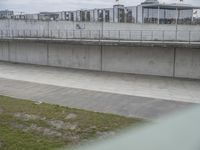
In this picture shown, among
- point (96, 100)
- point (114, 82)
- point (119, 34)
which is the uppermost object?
point (119, 34)

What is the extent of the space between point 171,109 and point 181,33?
14.2 metres

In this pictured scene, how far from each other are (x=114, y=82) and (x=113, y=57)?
4131mm

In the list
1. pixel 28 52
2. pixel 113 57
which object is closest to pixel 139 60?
pixel 113 57

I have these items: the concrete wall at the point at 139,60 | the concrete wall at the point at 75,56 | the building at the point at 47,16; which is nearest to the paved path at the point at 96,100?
the concrete wall at the point at 75,56

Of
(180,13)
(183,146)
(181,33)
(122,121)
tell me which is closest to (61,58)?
(181,33)

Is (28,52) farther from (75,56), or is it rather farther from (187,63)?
(187,63)

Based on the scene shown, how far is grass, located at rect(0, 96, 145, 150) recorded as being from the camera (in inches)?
412

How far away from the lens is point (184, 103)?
16469 millimetres

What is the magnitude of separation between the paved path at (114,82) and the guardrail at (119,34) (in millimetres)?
5078

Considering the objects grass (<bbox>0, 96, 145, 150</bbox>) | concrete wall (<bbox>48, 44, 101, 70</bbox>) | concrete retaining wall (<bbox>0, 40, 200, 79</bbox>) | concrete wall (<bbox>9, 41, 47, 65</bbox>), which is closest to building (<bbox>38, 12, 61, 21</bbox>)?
concrete wall (<bbox>9, 41, 47, 65</bbox>)

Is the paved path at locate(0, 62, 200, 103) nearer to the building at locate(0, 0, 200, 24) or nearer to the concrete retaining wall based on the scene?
the concrete retaining wall

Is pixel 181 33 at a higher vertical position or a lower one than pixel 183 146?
higher

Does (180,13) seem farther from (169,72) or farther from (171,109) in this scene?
(171,109)

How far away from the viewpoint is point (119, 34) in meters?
29.5
